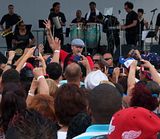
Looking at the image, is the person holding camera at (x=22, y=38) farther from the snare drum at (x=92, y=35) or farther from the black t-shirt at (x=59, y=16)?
the snare drum at (x=92, y=35)

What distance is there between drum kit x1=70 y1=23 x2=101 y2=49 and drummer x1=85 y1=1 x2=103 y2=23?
12.1 inches

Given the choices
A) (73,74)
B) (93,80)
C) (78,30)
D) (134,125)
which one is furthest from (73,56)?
(78,30)

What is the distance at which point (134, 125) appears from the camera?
280 cm

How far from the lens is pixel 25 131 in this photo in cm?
301

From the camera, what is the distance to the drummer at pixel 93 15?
1680cm

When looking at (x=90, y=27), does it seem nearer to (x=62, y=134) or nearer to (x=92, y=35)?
(x=92, y=35)

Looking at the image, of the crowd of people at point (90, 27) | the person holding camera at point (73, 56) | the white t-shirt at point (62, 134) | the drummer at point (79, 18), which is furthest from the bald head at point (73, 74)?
the drummer at point (79, 18)

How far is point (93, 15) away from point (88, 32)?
29.3 inches

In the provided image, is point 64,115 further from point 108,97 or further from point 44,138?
point 44,138

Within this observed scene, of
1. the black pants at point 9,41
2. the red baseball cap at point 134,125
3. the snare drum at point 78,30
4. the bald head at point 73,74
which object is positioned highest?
the red baseball cap at point 134,125

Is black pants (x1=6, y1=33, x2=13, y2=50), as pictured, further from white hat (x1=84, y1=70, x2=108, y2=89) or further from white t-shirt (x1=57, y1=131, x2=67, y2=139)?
white t-shirt (x1=57, y1=131, x2=67, y2=139)

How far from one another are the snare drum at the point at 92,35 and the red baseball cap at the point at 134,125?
13.6 metres

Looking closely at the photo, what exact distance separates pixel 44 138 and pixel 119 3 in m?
15.8

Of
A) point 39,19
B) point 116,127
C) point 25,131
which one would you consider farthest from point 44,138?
point 39,19
